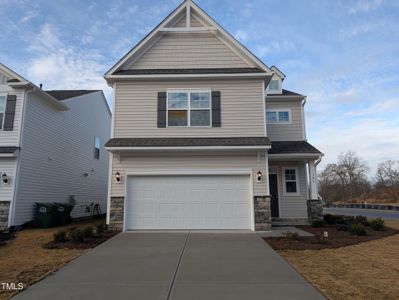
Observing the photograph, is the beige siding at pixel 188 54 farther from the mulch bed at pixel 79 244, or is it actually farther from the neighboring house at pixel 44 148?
the mulch bed at pixel 79 244

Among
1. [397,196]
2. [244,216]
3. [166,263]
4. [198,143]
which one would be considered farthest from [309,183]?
[397,196]

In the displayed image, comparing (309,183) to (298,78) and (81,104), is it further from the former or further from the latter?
(81,104)

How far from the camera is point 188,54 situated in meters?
12.4

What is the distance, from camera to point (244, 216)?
11094 millimetres

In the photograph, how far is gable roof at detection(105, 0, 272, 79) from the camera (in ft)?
39.3

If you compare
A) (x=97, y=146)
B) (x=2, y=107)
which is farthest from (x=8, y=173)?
(x=97, y=146)

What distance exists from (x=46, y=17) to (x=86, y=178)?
9403mm

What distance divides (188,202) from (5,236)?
6674 mm

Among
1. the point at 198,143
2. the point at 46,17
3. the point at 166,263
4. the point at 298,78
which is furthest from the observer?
the point at 298,78

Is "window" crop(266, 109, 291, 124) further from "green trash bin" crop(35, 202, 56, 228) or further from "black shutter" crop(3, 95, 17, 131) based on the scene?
"black shutter" crop(3, 95, 17, 131)

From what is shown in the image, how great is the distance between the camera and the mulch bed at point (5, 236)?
972 cm

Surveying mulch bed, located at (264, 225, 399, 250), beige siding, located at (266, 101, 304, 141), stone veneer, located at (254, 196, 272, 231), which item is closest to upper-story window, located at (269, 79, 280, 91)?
beige siding, located at (266, 101, 304, 141)

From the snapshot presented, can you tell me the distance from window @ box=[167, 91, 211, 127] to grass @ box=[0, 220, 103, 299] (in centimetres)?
580

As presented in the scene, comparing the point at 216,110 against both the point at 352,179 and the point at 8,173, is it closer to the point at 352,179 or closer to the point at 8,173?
the point at 8,173
